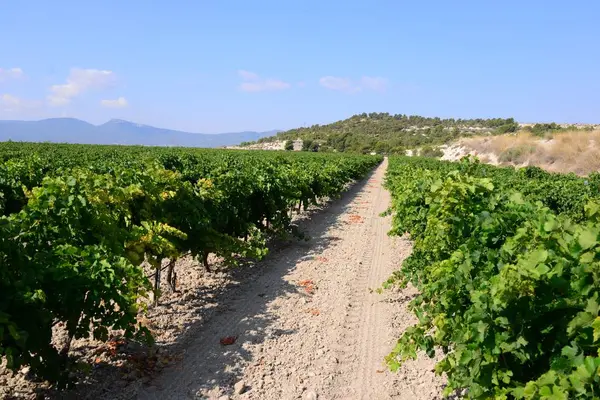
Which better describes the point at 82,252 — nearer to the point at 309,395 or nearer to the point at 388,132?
the point at 309,395

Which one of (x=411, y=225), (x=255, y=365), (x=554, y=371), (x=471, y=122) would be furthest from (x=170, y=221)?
(x=471, y=122)

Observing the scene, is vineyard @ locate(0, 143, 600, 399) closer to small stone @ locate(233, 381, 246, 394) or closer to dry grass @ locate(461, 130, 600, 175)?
small stone @ locate(233, 381, 246, 394)

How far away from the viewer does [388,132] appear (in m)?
145

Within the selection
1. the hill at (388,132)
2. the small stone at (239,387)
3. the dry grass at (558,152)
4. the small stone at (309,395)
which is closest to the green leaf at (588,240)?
the small stone at (309,395)

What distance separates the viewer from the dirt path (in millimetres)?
4148

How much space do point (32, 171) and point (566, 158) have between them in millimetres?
45568

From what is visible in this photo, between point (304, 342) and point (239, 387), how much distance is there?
44.9 inches

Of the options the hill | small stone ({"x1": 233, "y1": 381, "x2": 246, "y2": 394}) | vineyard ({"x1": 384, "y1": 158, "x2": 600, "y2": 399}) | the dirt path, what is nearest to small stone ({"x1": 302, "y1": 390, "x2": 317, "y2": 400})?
the dirt path

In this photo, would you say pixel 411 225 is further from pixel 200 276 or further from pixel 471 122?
pixel 471 122

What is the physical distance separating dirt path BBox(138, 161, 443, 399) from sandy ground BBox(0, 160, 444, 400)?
0.04 feet

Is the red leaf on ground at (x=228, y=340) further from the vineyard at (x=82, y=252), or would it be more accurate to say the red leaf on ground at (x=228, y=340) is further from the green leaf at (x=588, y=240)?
the green leaf at (x=588, y=240)

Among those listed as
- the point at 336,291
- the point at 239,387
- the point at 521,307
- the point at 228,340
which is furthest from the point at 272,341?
the point at 521,307

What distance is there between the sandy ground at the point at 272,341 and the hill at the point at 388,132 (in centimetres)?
8241

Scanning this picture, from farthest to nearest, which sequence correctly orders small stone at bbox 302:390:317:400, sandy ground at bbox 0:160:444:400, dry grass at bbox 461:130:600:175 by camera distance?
dry grass at bbox 461:130:600:175, sandy ground at bbox 0:160:444:400, small stone at bbox 302:390:317:400
